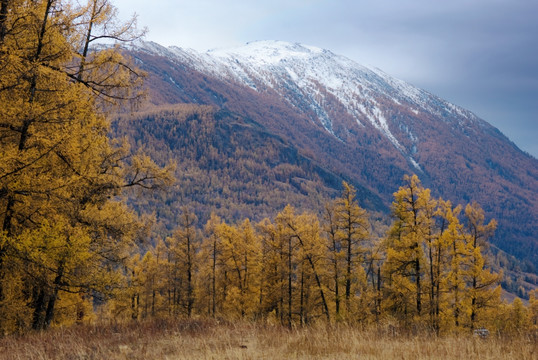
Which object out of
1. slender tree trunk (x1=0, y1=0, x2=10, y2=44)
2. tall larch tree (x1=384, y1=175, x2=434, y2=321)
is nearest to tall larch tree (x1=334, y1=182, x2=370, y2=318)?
tall larch tree (x1=384, y1=175, x2=434, y2=321)

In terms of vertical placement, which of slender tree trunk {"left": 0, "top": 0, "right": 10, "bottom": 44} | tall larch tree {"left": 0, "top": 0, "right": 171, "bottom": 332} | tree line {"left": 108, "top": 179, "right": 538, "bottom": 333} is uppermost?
slender tree trunk {"left": 0, "top": 0, "right": 10, "bottom": 44}

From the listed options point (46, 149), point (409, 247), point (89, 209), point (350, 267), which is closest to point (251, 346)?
point (46, 149)

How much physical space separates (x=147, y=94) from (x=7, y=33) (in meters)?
4.01

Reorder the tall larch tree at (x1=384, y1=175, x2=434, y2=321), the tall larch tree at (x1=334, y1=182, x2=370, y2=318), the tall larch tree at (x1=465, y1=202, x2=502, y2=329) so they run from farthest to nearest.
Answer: the tall larch tree at (x1=334, y1=182, x2=370, y2=318)
the tall larch tree at (x1=465, y1=202, x2=502, y2=329)
the tall larch tree at (x1=384, y1=175, x2=434, y2=321)

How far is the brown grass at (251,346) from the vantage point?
647cm

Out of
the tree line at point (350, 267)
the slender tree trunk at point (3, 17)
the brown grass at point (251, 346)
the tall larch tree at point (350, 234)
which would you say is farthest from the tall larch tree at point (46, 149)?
the tall larch tree at point (350, 234)

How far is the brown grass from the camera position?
6.47 m

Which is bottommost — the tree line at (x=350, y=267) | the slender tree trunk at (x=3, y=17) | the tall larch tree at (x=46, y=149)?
the tree line at (x=350, y=267)

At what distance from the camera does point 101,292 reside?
10.4m

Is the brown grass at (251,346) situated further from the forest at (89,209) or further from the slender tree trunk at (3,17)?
the slender tree trunk at (3,17)

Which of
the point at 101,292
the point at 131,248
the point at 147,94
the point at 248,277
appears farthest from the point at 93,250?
the point at 248,277

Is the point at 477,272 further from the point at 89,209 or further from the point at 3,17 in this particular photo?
the point at 3,17

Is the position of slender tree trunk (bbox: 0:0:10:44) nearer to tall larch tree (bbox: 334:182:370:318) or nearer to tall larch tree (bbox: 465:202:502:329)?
tall larch tree (bbox: 334:182:370:318)

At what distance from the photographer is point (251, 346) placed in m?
7.43
